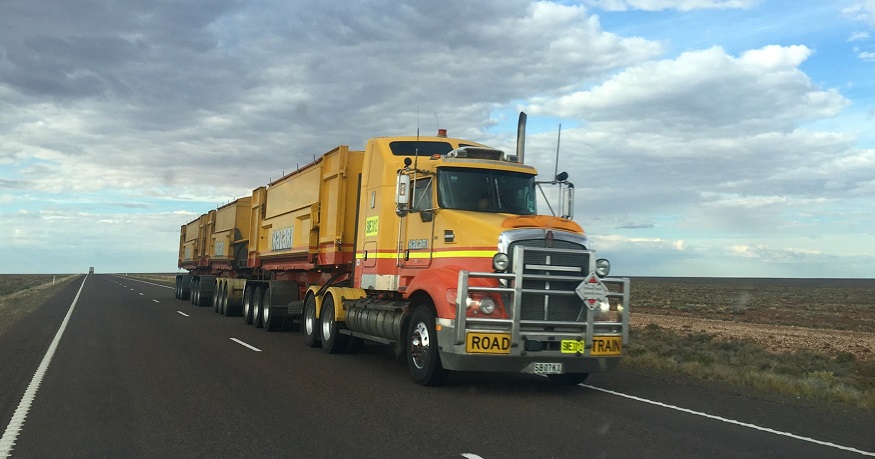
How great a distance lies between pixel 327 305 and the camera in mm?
14203

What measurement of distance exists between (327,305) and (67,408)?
21.2ft

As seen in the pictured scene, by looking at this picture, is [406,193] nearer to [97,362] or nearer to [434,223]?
[434,223]

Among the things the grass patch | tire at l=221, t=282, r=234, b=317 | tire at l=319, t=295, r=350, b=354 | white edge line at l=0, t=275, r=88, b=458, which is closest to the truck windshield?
the grass patch

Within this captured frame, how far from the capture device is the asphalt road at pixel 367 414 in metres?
6.47

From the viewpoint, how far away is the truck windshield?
10.5 metres

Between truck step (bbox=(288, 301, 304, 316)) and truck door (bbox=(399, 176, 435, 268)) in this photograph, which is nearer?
truck door (bbox=(399, 176, 435, 268))

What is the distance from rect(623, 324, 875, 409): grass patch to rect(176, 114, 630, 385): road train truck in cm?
312

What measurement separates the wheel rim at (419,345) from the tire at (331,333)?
3.56 metres

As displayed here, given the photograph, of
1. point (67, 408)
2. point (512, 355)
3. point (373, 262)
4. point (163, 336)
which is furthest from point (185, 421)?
point (163, 336)

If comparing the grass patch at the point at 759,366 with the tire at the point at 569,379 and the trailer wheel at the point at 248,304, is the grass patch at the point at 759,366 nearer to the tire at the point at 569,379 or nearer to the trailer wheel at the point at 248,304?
the tire at the point at 569,379

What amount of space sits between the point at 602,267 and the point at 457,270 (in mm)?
2001

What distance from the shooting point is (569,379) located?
10.6 metres

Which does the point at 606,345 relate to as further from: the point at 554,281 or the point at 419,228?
the point at 419,228

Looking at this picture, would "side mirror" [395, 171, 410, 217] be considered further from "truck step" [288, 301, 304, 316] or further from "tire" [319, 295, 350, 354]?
"truck step" [288, 301, 304, 316]
